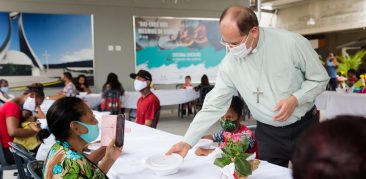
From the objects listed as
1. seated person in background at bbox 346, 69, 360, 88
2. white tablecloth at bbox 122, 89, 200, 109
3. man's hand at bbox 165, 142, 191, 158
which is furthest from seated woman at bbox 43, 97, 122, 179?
seated person in background at bbox 346, 69, 360, 88

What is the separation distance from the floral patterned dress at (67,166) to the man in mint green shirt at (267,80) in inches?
15.5

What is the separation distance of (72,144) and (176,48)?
7.29 metres

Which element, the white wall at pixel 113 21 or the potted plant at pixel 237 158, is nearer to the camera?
the potted plant at pixel 237 158

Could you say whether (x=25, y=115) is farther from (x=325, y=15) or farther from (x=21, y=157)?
(x=325, y=15)

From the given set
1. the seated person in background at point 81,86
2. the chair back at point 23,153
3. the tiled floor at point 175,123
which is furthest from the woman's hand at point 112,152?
the seated person in background at point 81,86

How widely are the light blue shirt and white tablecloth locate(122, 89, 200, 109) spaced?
4.60 m

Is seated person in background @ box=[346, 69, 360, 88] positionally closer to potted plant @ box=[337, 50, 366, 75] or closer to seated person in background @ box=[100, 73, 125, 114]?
potted plant @ box=[337, 50, 366, 75]

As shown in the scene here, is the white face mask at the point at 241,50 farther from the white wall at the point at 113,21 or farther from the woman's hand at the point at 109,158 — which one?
the white wall at the point at 113,21

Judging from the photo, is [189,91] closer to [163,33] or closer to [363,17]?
[163,33]

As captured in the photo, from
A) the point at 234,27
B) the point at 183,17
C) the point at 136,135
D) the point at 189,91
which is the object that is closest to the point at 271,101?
the point at 234,27

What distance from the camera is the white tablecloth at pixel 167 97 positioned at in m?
6.35

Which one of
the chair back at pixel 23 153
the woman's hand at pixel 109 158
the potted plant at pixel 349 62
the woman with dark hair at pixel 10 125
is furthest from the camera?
the potted plant at pixel 349 62

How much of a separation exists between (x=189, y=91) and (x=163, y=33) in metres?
2.22

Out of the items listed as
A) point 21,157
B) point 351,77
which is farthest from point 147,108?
point 351,77
